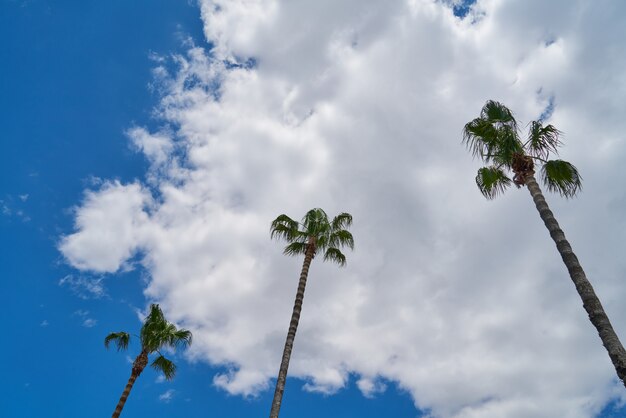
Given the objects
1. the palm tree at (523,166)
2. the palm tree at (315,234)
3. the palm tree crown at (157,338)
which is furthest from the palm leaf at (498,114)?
the palm tree crown at (157,338)

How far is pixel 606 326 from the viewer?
1129 centimetres

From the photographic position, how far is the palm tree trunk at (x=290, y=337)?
18.3 metres

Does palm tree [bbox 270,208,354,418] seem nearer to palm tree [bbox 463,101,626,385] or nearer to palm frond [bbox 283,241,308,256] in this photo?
palm frond [bbox 283,241,308,256]

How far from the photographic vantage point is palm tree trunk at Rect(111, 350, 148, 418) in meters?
25.0

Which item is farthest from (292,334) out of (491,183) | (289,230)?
(491,183)

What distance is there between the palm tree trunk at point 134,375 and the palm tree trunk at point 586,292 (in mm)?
25166

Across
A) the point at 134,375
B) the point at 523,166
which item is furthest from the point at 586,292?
the point at 134,375

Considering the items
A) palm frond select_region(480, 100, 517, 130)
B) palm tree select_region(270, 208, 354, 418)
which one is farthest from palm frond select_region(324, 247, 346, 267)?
palm frond select_region(480, 100, 517, 130)

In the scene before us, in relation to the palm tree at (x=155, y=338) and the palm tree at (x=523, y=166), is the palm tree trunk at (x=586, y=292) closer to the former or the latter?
the palm tree at (x=523, y=166)

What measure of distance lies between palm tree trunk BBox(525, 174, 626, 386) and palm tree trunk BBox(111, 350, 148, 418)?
25166 mm

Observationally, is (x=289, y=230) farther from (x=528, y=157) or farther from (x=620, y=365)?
(x=620, y=365)

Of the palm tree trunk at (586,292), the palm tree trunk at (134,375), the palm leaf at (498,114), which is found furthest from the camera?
the palm tree trunk at (134,375)

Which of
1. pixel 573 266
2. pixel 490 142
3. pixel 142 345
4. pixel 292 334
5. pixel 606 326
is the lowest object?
pixel 606 326

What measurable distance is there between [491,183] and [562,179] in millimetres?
2659
